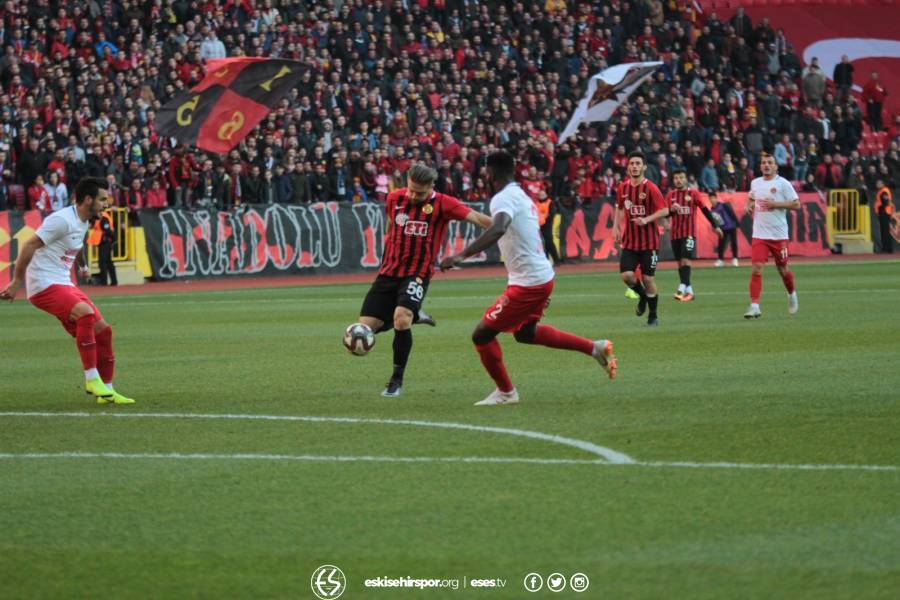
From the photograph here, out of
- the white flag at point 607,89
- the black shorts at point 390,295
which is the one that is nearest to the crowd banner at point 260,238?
the white flag at point 607,89

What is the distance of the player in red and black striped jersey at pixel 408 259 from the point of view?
1300 cm

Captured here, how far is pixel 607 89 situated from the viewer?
37.4 m

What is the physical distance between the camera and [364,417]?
1141 centimetres

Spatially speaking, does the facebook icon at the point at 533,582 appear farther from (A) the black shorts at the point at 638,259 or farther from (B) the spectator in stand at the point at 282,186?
(B) the spectator in stand at the point at 282,186

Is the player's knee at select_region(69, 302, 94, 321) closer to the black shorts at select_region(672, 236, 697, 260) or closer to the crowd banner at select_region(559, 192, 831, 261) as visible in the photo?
the black shorts at select_region(672, 236, 697, 260)

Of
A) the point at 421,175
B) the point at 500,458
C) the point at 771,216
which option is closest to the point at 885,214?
the point at 771,216

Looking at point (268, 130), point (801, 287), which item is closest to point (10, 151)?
point (268, 130)

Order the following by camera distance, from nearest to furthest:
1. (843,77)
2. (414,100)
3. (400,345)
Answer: (400,345)
(414,100)
(843,77)

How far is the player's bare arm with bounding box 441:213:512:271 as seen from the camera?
37.3 feet

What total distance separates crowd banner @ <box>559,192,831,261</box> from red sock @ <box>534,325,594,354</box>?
27890 millimetres

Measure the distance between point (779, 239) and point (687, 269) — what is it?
123 inches

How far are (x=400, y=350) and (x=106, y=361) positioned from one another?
2.35 meters

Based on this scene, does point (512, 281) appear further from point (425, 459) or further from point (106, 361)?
point (106, 361)

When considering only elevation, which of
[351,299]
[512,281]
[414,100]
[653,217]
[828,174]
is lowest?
[351,299]
